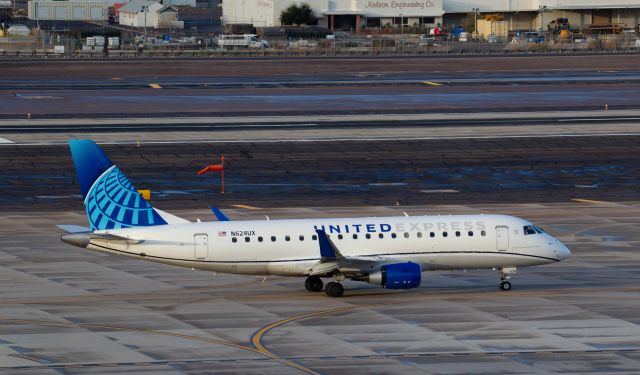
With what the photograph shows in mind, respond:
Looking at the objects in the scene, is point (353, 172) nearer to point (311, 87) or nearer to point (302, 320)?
point (302, 320)

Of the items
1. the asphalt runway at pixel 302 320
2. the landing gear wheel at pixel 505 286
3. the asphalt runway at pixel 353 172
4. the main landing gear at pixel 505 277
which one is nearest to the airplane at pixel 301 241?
the main landing gear at pixel 505 277

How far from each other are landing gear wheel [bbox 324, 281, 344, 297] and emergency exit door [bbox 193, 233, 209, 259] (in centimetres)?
513

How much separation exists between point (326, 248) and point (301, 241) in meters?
1.48

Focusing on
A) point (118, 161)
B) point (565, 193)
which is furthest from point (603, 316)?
point (118, 161)

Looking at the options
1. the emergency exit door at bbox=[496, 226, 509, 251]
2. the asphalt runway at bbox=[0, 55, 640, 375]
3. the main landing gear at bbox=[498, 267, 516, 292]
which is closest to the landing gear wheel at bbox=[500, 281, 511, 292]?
the main landing gear at bbox=[498, 267, 516, 292]

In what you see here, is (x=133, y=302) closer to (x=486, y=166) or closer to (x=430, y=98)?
(x=486, y=166)

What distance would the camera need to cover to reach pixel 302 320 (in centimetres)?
4834

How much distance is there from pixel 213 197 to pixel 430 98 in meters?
63.7

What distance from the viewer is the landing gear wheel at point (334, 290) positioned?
52.6 meters

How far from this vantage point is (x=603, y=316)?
160 ft

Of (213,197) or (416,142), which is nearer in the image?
(213,197)

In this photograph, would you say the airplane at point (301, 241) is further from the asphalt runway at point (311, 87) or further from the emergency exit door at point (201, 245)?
the asphalt runway at point (311, 87)

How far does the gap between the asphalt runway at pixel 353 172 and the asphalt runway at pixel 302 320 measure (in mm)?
17396

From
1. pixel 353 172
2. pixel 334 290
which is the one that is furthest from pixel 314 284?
pixel 353 172
